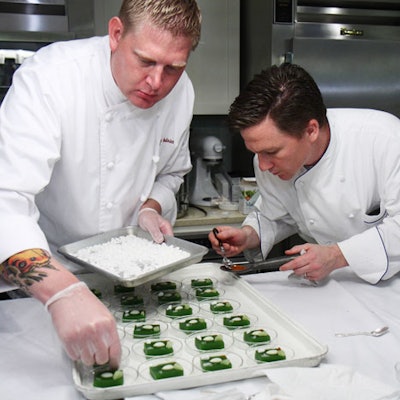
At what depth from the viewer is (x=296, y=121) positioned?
156 centimetres

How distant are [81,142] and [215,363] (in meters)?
0.81

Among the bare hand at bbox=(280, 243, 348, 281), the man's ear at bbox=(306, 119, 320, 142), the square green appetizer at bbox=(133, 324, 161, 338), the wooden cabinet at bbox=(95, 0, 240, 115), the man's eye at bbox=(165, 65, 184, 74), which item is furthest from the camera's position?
the wooden cabinet at bbox=(95, 0, 240, 115)

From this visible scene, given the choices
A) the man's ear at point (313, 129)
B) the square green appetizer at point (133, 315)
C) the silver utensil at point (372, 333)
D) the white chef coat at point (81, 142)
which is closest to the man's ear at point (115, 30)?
the white chef coat at point (81, 142)

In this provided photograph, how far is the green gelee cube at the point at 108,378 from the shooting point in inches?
36.6

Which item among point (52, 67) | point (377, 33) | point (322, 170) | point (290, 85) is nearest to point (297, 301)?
point (322, 170)

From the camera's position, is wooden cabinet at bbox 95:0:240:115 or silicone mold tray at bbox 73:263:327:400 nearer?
silicone mold tray at bbox 73:263:327:400

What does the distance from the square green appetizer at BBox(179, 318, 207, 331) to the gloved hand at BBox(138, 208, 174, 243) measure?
1.29ft

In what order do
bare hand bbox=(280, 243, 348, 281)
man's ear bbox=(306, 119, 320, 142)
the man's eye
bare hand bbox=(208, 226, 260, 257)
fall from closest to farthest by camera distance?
the man's eye < bare hand bbox=(280, 243, 348, 281) < man's ear bbox=(306, 119, 320, 142) < bare hand bbox=(208, 226, 260, 257)

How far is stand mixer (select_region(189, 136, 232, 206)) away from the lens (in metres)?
2.93

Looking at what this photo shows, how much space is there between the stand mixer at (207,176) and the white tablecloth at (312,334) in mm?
1406

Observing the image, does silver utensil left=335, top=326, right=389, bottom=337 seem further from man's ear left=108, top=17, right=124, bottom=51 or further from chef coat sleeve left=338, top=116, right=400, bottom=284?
man's ear left=108, top=17, right=124, bottom=51

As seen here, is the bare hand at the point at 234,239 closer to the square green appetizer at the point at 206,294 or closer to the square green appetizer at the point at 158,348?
the square green appetizer at the point at 206,294

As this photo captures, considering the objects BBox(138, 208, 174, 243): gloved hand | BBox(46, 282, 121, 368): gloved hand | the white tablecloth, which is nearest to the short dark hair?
BBox(138, 208, 174, 243): gloved hand

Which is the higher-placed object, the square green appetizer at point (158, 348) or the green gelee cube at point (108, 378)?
the green gelee cube at point (108, 378)
